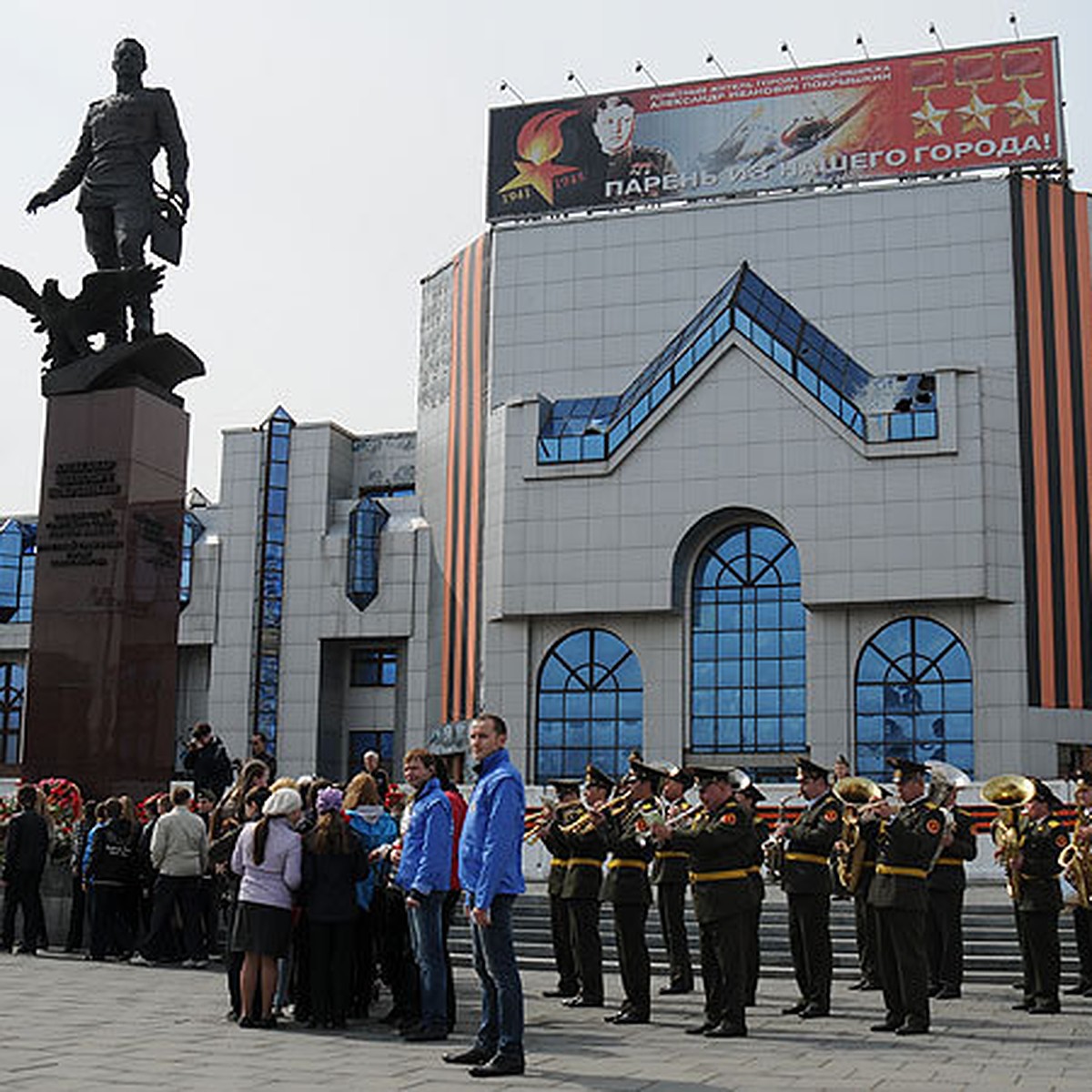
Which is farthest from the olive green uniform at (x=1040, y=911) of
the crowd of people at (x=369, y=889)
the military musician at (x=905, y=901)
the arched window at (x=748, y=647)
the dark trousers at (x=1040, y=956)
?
the arched window at (x=748, y=647)

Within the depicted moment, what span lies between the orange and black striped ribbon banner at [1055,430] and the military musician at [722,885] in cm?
2793

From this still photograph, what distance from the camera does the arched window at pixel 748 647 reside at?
127 feet

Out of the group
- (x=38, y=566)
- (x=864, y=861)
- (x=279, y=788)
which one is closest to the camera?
(x=279, y=788)

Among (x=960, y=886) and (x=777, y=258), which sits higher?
(x=777, y=258)

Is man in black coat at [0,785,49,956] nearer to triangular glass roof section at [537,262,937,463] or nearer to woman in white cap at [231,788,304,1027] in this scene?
woman in white cap at [231,788,304,1027]

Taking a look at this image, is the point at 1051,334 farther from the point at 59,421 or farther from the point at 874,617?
the point at 59,421

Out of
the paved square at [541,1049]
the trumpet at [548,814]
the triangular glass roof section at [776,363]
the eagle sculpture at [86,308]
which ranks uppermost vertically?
the triangular glass roof section at [776,363]

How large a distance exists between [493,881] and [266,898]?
7.94ft

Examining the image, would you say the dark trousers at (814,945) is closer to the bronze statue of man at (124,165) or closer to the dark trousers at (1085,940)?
the dark trousers at (1085,940)

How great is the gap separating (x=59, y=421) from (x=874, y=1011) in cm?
996

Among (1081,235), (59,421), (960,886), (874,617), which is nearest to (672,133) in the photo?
(1081,235)

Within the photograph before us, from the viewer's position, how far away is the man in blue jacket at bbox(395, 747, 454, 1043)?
31.3 feet

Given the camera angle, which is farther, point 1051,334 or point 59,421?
point 1051,334

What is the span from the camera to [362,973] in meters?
11.4
